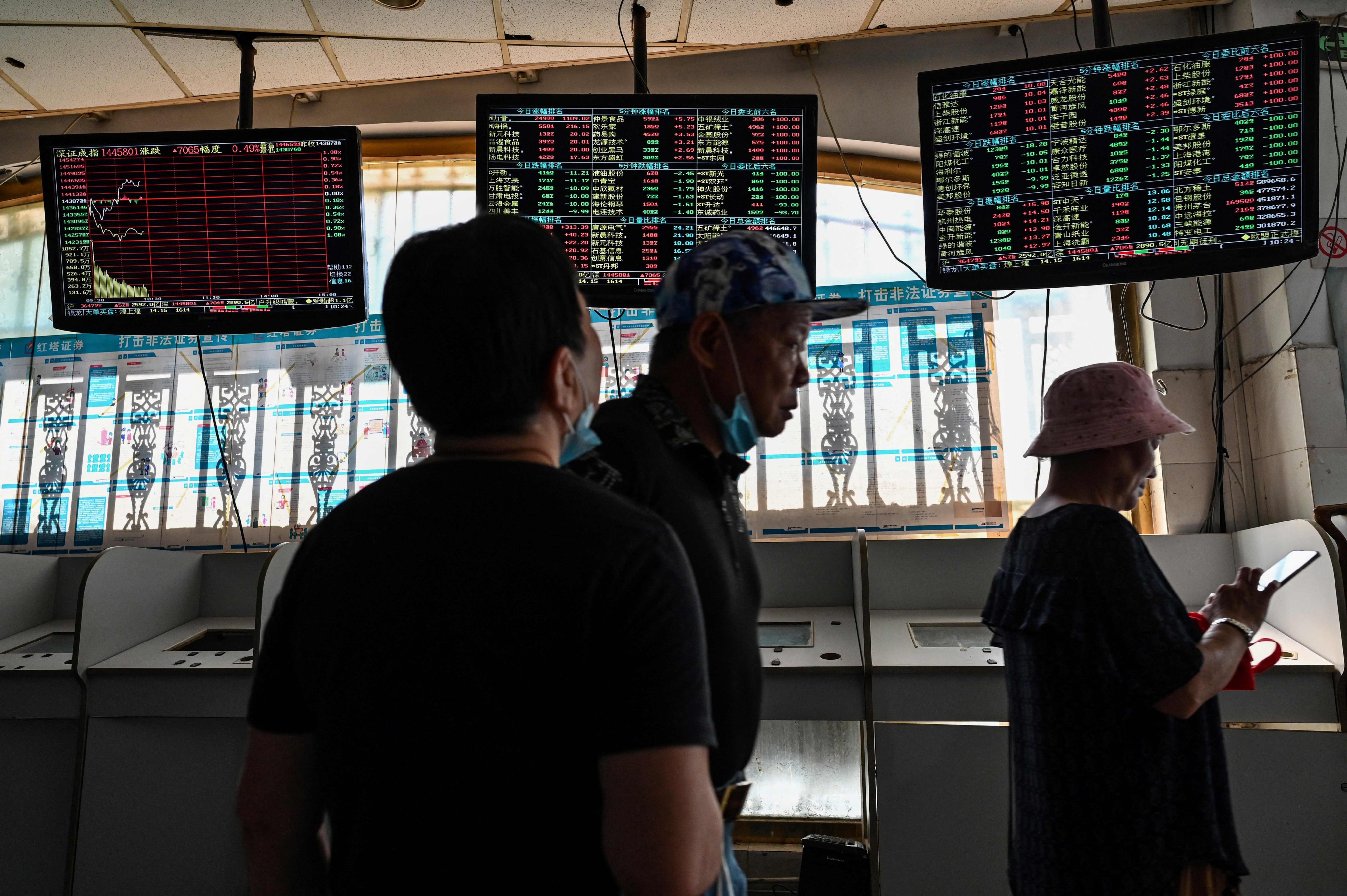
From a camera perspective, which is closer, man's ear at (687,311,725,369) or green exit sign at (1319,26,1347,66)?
man's ear at (687,311,725,369)

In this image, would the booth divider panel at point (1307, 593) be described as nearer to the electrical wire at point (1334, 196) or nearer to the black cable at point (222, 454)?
the electrical wire at point (1334, 196)

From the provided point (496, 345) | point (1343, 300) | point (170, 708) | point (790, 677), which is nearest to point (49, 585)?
point (170, 708)

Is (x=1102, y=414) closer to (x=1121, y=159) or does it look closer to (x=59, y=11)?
(x=1121, y=159)

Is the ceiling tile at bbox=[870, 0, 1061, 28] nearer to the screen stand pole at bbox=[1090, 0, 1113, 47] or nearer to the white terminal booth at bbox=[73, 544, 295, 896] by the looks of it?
the screen stand pole at bbox=[1090, 0, 1113, 47]

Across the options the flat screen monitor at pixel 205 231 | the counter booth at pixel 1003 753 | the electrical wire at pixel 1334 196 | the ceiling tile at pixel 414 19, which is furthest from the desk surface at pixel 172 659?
the electrical wire at pixel 1334 196

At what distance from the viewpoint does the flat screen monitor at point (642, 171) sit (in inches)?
91.8

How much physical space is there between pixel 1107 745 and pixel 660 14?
2.48m

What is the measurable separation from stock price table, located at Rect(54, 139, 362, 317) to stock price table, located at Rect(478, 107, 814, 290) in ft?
1.77

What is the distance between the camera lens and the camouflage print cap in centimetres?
106

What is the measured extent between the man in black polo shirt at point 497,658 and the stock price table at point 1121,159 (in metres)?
1.88

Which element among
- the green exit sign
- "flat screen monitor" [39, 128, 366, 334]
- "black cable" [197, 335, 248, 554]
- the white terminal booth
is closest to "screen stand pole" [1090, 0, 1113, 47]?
the green exit sign

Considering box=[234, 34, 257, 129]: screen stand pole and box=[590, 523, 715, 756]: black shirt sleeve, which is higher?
box=[234, 34, 257, 129]: screen stand pole

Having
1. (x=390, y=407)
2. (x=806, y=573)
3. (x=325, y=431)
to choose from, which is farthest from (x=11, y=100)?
(x=806, y=573)

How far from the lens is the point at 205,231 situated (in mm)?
2527
